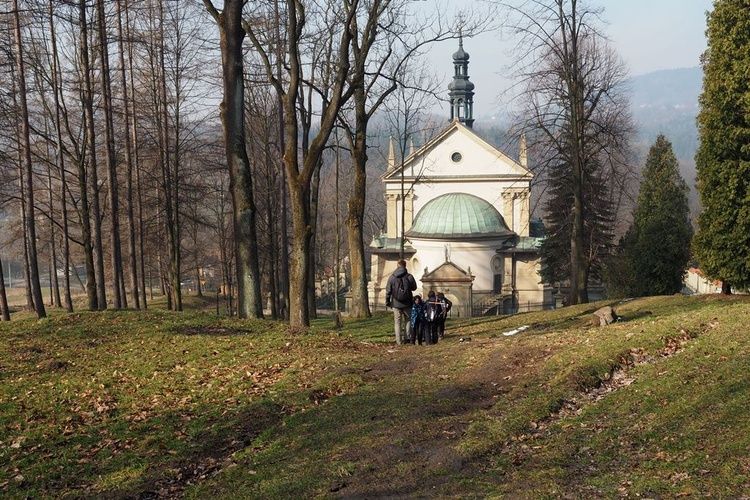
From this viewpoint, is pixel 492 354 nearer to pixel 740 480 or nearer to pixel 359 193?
pixel 740 480

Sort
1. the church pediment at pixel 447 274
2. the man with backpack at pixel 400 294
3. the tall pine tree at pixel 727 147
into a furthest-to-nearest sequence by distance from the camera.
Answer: the church pediment at pixel 447 274 → the tall pine tree at pixel 727 147 → the man with backpack at pixel 400 294

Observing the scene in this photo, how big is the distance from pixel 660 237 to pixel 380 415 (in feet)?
66.9

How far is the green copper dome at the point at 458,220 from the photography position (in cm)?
4203

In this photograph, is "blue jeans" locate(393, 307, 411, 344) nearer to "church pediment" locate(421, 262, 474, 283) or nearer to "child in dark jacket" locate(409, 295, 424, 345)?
"child in dark jacket" locate(409, 295, 424, 345)

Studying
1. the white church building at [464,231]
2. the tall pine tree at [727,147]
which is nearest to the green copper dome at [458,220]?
the white church building at [464,231]

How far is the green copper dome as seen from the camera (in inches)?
1655

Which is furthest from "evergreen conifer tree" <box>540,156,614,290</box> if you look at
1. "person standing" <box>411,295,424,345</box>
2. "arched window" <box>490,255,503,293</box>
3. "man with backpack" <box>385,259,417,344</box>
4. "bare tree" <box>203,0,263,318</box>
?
"bare tree" <box>203,0,263,318</box>

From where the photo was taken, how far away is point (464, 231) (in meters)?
42.1

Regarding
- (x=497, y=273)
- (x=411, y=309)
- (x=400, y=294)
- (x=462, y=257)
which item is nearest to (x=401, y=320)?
(x=411, y=309)

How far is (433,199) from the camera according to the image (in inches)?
1821

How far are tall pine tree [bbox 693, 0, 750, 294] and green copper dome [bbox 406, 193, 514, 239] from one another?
24337mm

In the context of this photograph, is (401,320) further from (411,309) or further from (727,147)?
(727,147)

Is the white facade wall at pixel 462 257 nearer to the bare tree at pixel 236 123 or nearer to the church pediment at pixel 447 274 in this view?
the church pediment at pixel 447 274

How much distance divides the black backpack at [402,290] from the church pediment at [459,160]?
1300 inches
